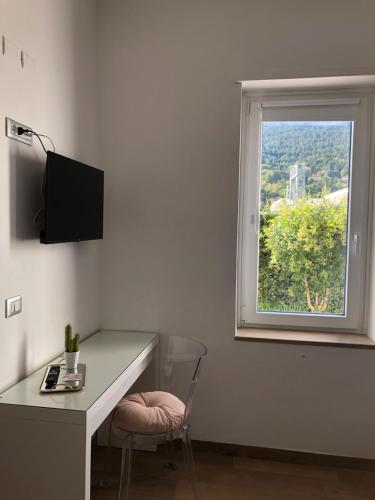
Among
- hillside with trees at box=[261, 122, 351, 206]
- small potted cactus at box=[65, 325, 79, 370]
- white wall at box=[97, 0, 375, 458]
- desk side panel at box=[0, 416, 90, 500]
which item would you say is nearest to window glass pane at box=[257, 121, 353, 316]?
hillside with trees at box=[261, 122, 351, 206]

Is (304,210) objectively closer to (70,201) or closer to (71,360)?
(70,201)

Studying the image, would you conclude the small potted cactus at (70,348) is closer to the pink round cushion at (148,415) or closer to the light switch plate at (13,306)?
the light switch plate at (13,306)

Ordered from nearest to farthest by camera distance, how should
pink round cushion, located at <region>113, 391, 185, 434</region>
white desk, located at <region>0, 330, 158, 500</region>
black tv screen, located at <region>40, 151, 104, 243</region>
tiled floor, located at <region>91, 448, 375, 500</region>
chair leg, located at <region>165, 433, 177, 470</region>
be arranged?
white desk, located at <region>0, 330, 158, 500</region> → black tv screen, located at <region>40, 151, 104, 243</region> → pink round cushion, located at <region>113, 391, 185, 434</region> → tiled floor, located at <region>91, 448, 375, 500</region> → chair leg, located at <region>165, 433, 177, 470</region>

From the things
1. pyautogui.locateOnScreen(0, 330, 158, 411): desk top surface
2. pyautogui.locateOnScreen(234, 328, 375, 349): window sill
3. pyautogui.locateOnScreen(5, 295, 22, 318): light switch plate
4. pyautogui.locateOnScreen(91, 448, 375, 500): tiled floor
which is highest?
pyautogui.locateOnScreen(5, 295, 22, 318): light switch plate

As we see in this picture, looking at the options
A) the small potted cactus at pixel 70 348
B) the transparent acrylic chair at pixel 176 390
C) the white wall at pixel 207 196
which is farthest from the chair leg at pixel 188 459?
the small potted cactus at pixel 70 348

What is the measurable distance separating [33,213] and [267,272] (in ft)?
4.95

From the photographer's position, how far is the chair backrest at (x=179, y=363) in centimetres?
219

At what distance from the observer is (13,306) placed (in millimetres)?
1674

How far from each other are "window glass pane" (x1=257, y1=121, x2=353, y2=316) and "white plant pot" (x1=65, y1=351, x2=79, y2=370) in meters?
1.36

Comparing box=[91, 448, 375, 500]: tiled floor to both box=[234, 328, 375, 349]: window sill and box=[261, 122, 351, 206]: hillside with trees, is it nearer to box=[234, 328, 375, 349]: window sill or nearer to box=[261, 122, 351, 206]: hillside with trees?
box=[234, 328, 375, 349]: window sill

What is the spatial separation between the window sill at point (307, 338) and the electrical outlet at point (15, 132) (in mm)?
1588

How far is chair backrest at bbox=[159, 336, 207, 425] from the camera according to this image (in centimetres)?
219

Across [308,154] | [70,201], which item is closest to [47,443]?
[70,201]

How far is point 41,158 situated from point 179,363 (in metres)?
1.33
